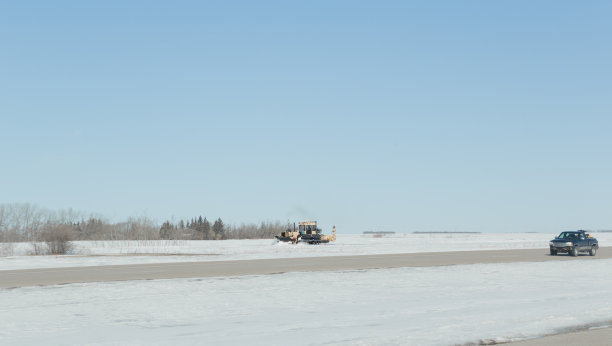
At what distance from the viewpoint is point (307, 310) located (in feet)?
53.1

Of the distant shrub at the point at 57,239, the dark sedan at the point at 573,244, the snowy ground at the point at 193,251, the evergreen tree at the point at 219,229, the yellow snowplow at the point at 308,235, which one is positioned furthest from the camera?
the evergreen tree at the point at 219,229

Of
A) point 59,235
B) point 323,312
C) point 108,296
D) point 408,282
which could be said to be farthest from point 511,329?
point 59,235

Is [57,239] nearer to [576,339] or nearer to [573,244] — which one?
[573,244]

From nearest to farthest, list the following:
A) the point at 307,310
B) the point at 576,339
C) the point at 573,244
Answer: the point at 576,339 → the point at 307,310 → the point at 573,244

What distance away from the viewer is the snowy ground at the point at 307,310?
12188 millimetres

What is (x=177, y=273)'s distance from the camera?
1061 inches

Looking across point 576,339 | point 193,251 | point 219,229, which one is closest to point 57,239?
point 193,251

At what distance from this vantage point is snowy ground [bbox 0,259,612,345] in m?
12.2

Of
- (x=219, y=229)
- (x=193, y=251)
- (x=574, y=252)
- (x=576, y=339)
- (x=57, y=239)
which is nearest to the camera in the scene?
(x=576, y=339)

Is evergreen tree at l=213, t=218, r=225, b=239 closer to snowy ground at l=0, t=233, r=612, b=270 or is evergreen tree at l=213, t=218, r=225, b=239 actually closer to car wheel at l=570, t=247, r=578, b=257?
snowy ground at l=0, t=233, r=612, b=270

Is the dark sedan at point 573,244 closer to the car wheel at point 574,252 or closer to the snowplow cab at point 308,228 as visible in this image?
the car wheel at point 574,252

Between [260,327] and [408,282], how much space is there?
36.4 ft

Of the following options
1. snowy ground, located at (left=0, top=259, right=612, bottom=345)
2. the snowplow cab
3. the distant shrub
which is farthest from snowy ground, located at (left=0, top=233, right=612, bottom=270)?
snowy ground, located at (left=0, top=259, right=612, bottom=345)

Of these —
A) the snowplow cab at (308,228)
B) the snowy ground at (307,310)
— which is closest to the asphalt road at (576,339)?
the snowy ground at (307,310)
